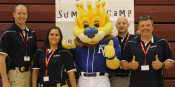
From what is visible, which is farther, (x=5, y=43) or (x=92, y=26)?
(x=92, y=26)

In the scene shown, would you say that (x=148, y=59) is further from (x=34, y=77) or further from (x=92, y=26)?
(x=34, y=77)

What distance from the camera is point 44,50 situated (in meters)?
2.53

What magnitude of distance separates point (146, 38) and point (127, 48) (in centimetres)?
29

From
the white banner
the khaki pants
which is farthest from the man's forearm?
the white banner

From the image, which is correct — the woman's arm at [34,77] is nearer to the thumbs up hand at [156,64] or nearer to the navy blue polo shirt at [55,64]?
the navy blue polo shirt at [55,64]

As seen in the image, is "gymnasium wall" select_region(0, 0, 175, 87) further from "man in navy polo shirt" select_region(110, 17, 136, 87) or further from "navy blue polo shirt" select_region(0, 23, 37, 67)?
"navy blue polo shirt" select_region(0, 23, 37, 67)

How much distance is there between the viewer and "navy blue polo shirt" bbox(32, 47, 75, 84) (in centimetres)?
238

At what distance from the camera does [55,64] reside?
2.40 metres

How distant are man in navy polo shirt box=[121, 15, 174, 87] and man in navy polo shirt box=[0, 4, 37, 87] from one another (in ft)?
4.79

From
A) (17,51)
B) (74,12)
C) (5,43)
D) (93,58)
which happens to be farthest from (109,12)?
(5,43)

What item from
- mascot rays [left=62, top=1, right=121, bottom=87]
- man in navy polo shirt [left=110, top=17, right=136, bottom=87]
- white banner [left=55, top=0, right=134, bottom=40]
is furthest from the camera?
white banner [left=55, top=0, right=134, bottom=40]

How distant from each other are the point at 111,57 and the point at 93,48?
0.38m

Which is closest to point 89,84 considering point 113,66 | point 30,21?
point 113,66

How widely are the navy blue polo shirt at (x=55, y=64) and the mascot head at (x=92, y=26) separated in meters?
0.34
